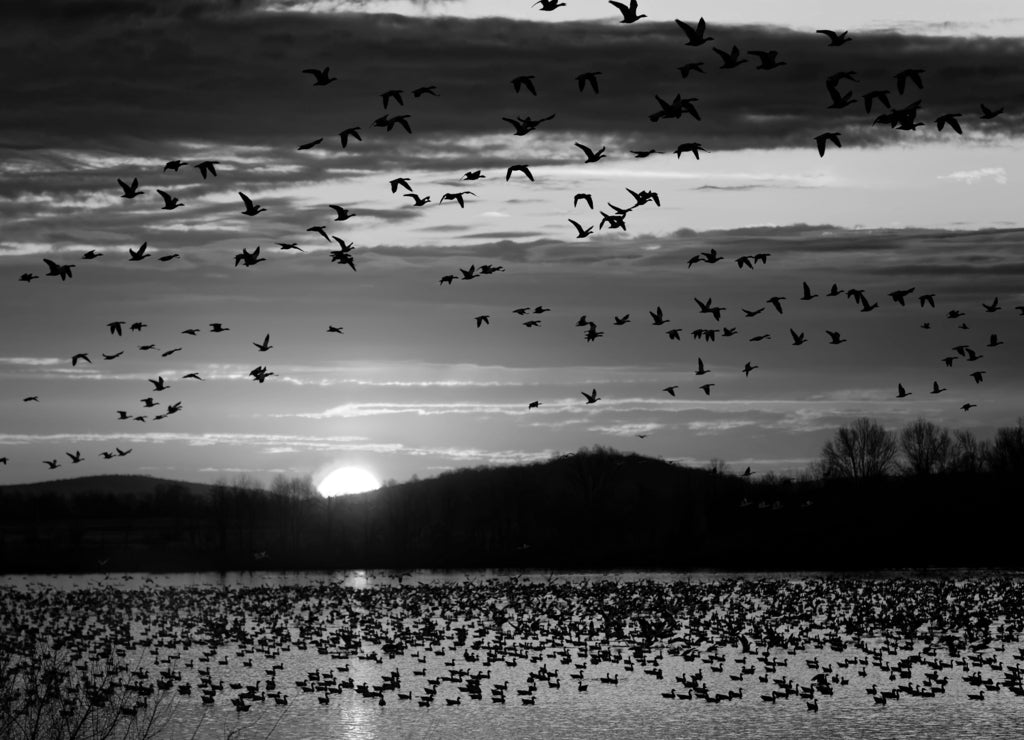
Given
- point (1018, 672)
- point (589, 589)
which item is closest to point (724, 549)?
point (589, 589)

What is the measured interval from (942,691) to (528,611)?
33.8m

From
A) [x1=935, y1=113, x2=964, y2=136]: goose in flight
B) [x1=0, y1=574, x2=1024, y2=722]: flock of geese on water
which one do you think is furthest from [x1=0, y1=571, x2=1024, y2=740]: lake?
[x1=935, y1=113, x2=964, y2=136]: goose in flight

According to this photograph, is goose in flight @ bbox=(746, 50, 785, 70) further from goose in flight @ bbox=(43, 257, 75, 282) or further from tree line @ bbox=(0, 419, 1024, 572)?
tree line @ bbox=(0, 419, 1024, 572)

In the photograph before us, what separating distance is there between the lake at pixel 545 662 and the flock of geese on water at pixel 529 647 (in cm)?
17

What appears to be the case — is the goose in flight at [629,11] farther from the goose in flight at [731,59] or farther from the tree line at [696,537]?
the tree line at [696,537]

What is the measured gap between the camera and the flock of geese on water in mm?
42500

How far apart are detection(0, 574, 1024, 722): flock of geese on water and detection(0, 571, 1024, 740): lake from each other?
0.17 m

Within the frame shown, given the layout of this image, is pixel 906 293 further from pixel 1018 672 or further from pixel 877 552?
pixel 877 552

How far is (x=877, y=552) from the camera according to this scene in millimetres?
118625

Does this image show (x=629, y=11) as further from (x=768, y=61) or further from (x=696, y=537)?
(x=696, y=537)

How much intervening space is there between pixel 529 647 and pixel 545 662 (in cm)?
362

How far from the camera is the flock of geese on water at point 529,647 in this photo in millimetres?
42500

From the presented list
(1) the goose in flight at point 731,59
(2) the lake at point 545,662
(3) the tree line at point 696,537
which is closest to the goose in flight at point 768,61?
(1) the goose in flight at point 731,59

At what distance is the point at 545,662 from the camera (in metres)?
50.0
